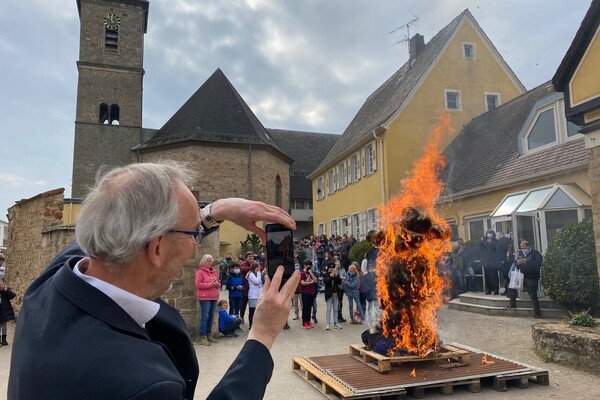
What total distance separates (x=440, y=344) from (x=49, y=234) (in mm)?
9267

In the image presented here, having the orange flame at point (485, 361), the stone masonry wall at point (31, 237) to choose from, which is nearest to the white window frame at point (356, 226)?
the stone masonry wall at point (31, 237)

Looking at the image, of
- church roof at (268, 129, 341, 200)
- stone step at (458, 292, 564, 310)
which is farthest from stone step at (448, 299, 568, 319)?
church roof at (268, 129, 341, 200)

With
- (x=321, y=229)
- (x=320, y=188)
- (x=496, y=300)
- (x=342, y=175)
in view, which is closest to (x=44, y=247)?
(x=496, y=300)

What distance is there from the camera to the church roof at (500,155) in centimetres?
1492

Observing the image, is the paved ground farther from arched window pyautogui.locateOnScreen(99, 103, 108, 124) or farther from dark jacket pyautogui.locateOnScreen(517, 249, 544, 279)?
arched window pyautogui.locateOnScreen(99, 103, 108, 124)

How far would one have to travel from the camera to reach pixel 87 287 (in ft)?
4.28

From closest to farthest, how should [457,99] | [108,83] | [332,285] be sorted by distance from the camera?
[332,285] → [457,99] → [108,83]

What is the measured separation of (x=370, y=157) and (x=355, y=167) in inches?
92.4

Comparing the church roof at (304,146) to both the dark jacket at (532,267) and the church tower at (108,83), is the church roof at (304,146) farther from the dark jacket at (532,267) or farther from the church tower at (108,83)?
the dark jacket at (532,267)

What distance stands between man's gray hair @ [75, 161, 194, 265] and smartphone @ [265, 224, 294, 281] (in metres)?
0.56

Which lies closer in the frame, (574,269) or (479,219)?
(574,269)

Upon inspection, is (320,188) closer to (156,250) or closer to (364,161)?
(364,161)

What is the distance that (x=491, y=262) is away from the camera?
14.0m

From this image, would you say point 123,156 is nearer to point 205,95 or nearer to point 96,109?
point 96,109
